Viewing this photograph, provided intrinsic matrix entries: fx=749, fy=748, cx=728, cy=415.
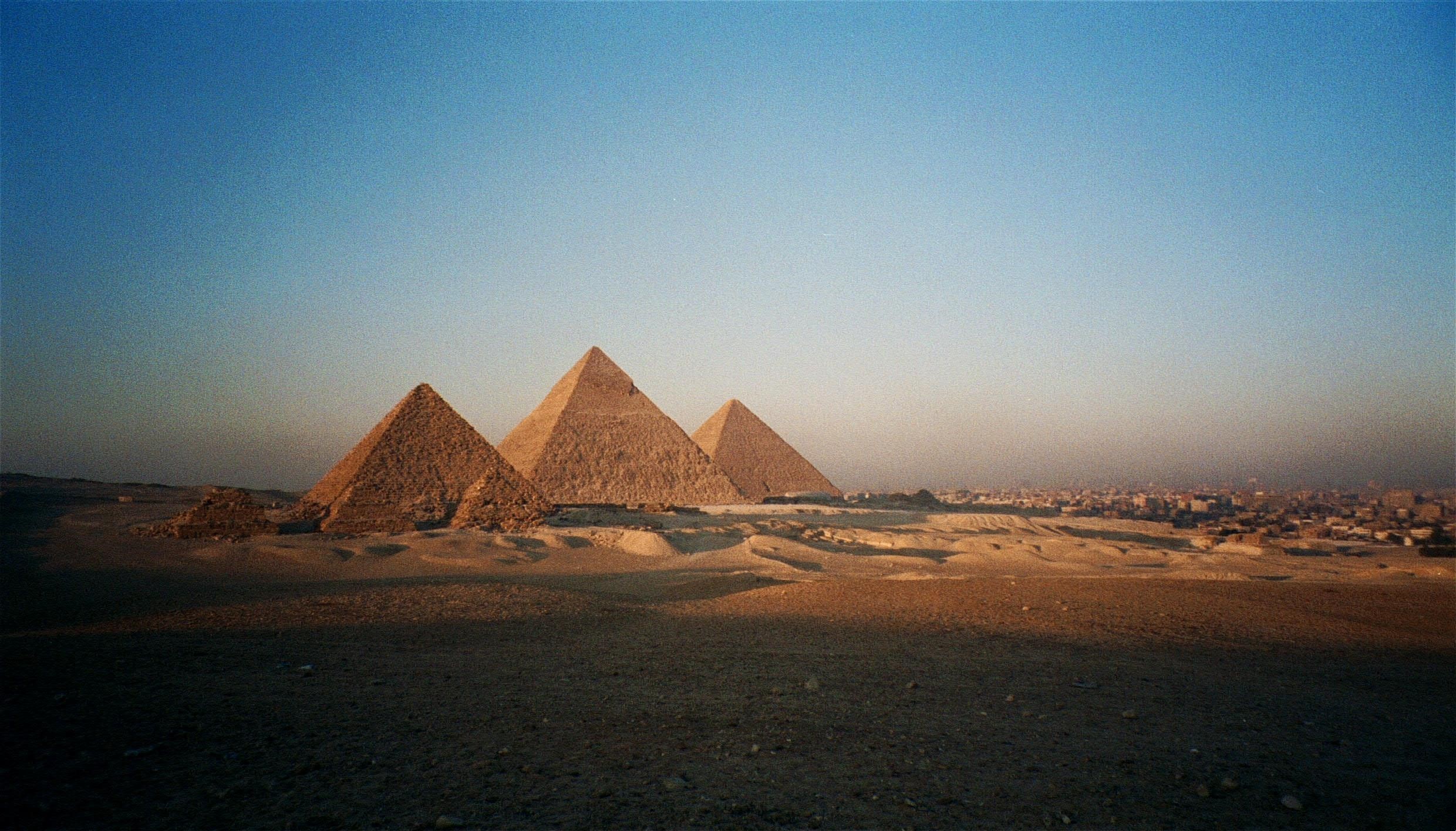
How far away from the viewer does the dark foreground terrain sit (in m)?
3.30

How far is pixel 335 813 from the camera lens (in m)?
3.13

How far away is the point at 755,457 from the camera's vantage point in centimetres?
5828

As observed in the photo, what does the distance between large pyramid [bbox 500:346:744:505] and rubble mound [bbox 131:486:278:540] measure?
22358 millimetres

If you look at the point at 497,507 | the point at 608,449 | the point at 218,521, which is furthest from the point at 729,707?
the point at 608,449

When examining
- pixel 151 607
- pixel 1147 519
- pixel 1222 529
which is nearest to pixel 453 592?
pixel 151 607

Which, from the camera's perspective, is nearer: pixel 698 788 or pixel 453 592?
pixel 698 788

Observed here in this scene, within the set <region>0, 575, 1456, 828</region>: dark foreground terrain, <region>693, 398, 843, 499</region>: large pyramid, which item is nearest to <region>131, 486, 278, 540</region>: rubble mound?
<region>0, 575, 1456, 828</region>: dark foreground terrain

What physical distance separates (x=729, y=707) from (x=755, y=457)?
175 feet

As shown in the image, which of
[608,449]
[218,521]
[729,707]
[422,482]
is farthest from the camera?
[608,449]

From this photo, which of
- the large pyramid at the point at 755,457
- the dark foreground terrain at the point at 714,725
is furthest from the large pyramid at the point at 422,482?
the large pyramid at the point at 755,457

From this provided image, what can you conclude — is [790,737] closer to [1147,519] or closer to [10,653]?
[10,653]

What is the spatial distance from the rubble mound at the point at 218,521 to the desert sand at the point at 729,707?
27.4 ft

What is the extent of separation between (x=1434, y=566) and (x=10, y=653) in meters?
24.3

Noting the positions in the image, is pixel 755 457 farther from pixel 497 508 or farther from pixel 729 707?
pixel 729 707
